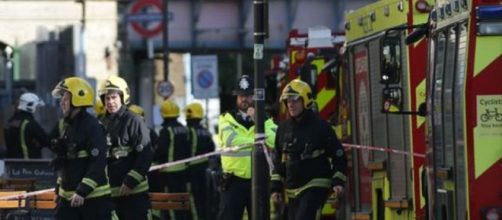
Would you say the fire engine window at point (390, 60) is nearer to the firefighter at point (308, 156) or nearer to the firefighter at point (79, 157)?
the firefighter at point (308, 156)

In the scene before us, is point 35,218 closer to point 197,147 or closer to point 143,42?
point 197,147

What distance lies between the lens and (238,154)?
14.3m

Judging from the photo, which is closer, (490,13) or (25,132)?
(490,13)

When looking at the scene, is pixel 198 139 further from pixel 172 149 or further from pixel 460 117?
pixel 460 117

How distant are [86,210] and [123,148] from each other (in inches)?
41.0

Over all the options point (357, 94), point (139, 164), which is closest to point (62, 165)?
point (139, 164)

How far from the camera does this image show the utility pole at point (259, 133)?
46.0ft

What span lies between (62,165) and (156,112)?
22524 mm

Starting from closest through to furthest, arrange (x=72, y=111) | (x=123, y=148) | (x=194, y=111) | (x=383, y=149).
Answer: (x=72, y=111) → (x=123, y=148) → (x=383, y=149) → (x=194, y=111)

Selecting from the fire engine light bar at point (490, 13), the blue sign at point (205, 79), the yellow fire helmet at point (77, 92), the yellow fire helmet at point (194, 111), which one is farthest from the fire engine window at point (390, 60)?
the blue sign at point (205, 79)

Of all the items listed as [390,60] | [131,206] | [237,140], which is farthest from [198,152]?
[390,60]

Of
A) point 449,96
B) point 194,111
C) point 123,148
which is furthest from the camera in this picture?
point 194,111

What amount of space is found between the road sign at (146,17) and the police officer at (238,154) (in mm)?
16581

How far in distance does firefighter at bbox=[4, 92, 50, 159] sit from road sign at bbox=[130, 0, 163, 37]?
1252 cm
